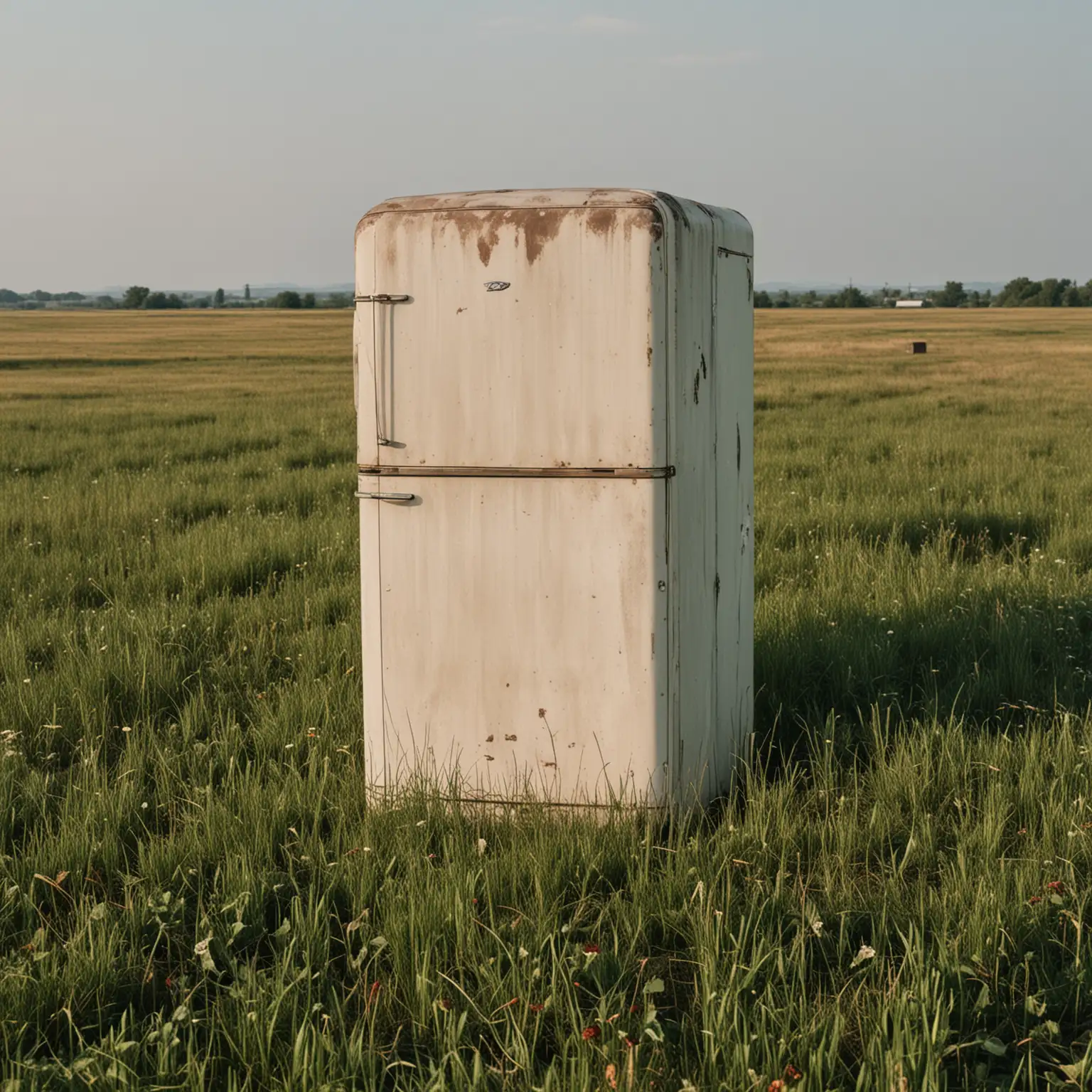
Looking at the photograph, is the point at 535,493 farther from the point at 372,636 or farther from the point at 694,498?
the point at 372,636

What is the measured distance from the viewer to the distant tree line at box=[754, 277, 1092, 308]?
316ft

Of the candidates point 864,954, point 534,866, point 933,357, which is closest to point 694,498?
point 534,866

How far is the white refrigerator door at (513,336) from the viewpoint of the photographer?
3373mm

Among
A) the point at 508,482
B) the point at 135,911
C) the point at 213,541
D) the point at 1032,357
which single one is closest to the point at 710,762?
the point at 508,482

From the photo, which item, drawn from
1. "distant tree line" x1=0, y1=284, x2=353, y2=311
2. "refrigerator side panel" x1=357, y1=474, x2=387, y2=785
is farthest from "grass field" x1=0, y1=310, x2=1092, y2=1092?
"distant tree line" x1=0, y1=284, x2=353, y2=311

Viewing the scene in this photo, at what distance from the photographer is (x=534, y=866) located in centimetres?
306

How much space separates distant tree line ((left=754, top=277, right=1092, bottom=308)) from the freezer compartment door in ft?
299

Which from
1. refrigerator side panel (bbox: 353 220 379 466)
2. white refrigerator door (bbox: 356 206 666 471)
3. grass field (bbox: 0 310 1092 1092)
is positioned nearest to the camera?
grass field (bbox: 0 310 1092 1092)

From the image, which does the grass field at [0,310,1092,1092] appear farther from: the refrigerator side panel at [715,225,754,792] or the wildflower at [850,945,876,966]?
the refrigerator side panel at [715,225,754,792]

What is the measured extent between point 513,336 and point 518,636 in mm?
842

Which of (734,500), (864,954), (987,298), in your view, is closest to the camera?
(864,954)

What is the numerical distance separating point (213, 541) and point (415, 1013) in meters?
5.27

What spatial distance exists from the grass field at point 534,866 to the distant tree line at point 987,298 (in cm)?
8931

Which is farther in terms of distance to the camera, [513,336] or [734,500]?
[734,500]
